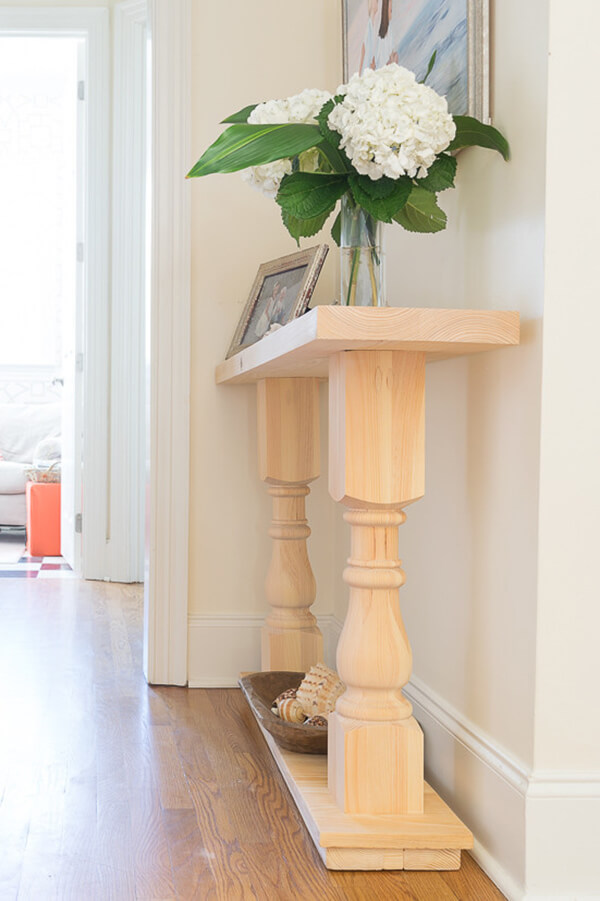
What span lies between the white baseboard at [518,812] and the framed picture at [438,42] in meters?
0.99

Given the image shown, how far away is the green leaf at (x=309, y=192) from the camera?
161cm

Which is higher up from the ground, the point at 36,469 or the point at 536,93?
the point at 536,93

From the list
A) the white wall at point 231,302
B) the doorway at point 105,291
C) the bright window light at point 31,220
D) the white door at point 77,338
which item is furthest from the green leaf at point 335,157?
the bright window light at point 31,220

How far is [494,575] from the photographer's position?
1604 millimetres

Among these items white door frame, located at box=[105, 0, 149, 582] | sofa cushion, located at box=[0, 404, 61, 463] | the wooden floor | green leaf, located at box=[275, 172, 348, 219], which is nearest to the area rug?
sofa cushion, located at box=[0, 404, 61, 463]

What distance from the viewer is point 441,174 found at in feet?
5.22

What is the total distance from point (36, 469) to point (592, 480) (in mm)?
4627

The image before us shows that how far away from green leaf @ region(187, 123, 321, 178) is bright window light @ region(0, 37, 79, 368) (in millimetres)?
5757

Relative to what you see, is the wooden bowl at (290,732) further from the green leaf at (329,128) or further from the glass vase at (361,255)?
the green leaf at (329,128)

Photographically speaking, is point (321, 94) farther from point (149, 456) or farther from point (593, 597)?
point (149, 456)

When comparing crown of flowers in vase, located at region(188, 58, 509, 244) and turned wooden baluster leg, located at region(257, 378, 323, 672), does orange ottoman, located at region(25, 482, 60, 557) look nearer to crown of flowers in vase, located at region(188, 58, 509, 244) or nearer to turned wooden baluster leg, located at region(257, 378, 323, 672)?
turned wooden baluster leg, located at region(257, 378, 323, 672)

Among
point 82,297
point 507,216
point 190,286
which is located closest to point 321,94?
point 507,216

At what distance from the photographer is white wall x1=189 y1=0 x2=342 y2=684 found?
274 centimetres

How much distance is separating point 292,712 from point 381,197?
1.02 m
